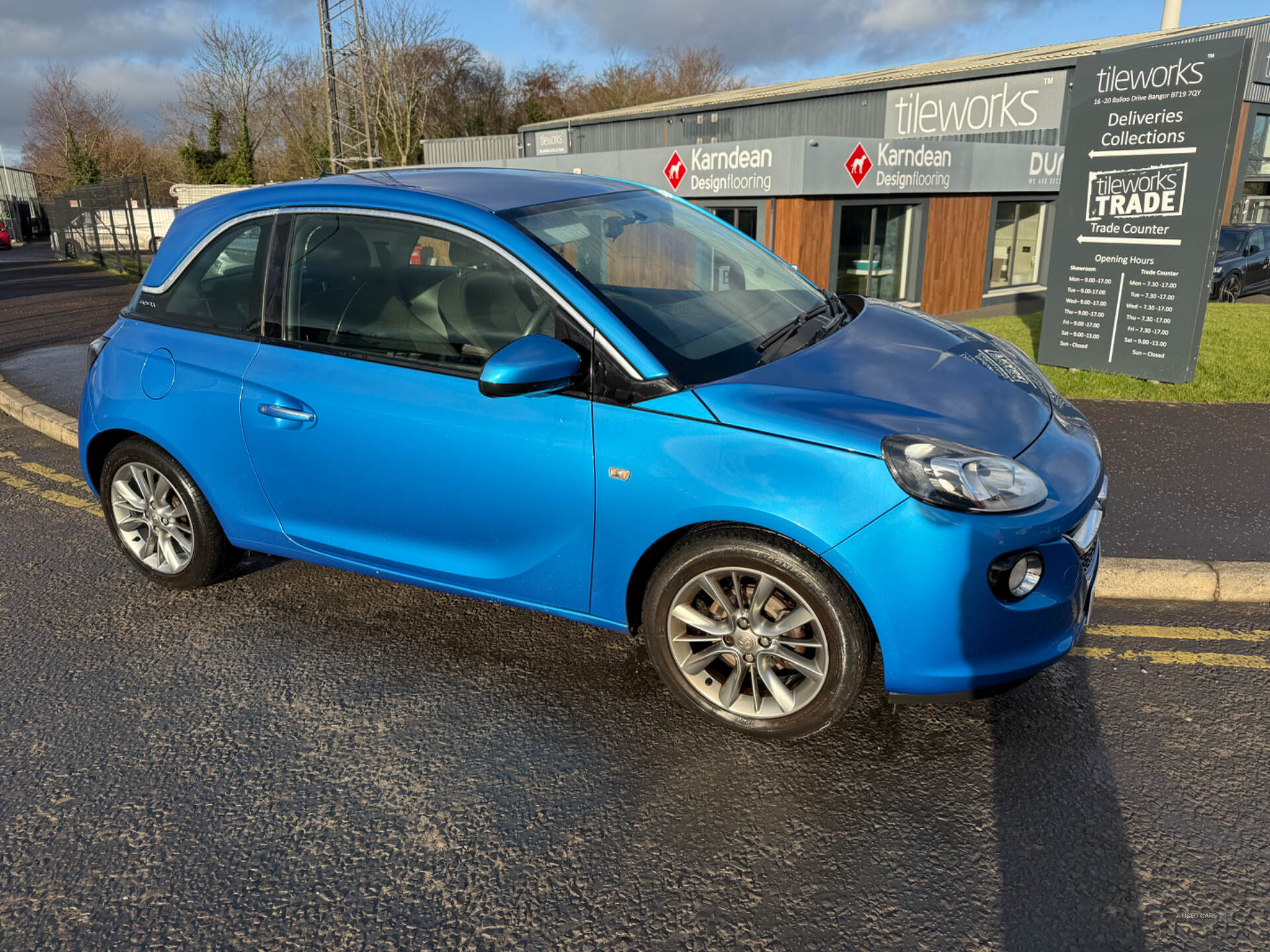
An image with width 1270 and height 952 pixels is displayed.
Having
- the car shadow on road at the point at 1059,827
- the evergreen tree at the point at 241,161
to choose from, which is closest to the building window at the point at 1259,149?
the car shadow on road at the point at 1059,827

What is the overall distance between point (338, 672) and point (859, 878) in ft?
6.93

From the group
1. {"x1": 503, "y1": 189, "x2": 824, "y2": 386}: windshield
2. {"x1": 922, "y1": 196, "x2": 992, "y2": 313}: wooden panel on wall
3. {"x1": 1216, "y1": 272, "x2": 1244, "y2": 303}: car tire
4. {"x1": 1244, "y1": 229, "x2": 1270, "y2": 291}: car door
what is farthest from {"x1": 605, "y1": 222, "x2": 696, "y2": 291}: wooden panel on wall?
{"x1": 1244, "y1": 229, "x2": 1270, "y2": 291}: car door

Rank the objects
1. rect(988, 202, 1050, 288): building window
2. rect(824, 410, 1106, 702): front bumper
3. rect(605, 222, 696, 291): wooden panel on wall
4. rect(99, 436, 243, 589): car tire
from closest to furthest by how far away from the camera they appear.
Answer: rect(824, 410, 1106, 702): front bumper, rect(605, 222, 696, 291): wooden panel on wall, rect(99, 436, 243, 589): car tire, rect(988, 202, 1050, 288): building window

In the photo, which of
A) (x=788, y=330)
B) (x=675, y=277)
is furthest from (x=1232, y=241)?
(x=675, y=277)

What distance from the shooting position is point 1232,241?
62.0 feet

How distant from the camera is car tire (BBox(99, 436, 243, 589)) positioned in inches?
162

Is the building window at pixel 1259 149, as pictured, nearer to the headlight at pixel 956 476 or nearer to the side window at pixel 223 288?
the headlight at pixel 956 476

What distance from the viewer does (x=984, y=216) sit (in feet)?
60.3

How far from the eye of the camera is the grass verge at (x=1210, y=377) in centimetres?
802

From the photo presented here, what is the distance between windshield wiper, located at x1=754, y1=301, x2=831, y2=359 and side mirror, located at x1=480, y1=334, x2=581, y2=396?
701 mm

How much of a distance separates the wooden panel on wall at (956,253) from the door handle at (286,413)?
15.3 m

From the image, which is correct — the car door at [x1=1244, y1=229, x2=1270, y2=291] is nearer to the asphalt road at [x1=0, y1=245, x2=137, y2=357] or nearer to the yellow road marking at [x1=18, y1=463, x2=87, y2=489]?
the asphalt road at [x1=0, y1=245, x2=137, y2=357]

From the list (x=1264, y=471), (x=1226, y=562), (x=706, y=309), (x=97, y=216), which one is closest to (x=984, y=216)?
(x=1264, y=471)

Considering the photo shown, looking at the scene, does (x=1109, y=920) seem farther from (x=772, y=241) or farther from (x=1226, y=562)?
(x=772, y=241)
